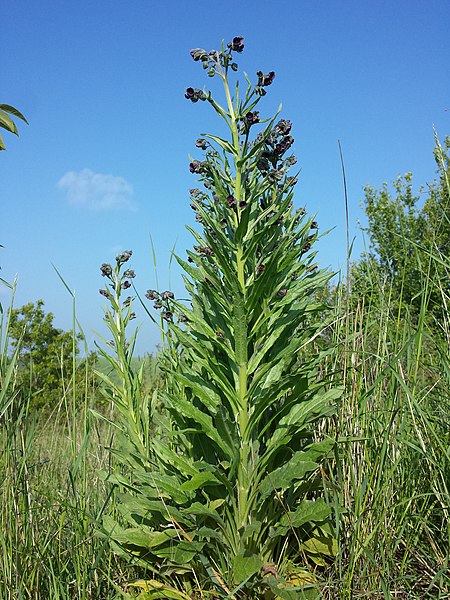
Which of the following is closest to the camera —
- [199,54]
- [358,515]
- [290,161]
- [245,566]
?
[245,566]

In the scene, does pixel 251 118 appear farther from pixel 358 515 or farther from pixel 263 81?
pixel 358 515

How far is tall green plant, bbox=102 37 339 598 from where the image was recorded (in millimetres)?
2072

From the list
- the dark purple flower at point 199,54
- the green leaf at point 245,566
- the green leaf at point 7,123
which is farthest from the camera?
the dark purple flower at point 199,54

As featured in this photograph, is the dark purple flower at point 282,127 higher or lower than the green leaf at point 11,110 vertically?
higher

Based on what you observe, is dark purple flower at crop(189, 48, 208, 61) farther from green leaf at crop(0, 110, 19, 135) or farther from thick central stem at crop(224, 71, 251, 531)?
green leaf at crop(0, 110, 19, 135)

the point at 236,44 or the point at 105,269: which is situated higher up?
the point at 236,44

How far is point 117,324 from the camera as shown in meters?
2.60

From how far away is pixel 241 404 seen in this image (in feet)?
6.91

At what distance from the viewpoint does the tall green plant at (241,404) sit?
2.07m

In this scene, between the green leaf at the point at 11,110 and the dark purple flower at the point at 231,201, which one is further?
the dark purple flower at the point at 231,201

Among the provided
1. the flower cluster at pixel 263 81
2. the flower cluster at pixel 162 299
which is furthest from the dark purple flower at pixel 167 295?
the flower cluster at pixel 263 81

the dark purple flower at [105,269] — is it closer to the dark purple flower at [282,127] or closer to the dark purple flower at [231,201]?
the dark purple flower at [231,201]

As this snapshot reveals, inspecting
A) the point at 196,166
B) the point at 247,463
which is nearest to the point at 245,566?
the point at 247,463

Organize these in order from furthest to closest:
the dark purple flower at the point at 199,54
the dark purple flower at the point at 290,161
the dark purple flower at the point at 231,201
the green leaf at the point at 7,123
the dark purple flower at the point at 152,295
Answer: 1. the dark purple flower at the point at 152,295
2. the dark purple flower at the point at 290,161
3. the dark purple flower at the point at 199,54
4. the dark purple flower at the point at 231,201
5. the green leaf at the point at 7,123
